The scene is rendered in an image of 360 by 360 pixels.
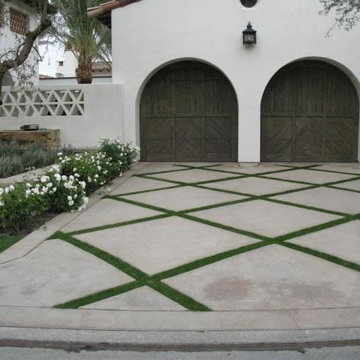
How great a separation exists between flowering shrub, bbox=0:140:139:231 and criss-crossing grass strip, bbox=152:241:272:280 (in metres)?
2.14

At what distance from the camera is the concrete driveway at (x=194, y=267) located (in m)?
3.51

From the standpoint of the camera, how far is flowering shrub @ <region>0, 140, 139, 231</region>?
18.4ft

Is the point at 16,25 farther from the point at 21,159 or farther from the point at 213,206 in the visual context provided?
the point at 213,206

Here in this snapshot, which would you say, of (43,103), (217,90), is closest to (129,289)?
(217,90)

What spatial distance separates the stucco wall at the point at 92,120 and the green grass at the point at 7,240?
7013 millimetres

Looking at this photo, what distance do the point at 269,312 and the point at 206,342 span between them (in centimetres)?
62

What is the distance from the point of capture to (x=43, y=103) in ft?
41.2

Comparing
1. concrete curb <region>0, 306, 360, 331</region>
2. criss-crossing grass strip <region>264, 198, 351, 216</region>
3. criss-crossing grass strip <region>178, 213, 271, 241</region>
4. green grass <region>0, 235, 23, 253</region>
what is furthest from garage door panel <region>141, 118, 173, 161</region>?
concrete curb <region>0, 306, 360, 331</region>

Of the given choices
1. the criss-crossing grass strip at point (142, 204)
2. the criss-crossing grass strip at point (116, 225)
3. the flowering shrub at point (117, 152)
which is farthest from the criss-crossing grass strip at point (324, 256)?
the flowering shrub at point (117, 152)

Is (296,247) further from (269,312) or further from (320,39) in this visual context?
(320,39)

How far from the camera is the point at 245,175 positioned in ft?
33.9

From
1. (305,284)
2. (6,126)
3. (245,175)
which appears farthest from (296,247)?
(6,126)

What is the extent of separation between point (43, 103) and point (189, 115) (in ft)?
12.4

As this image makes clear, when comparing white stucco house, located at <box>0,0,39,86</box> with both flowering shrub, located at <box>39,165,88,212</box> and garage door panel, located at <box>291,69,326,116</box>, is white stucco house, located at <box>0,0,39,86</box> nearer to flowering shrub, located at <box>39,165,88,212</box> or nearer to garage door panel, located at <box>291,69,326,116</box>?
garage door panel, located at <box>291,69,326,116</box>
